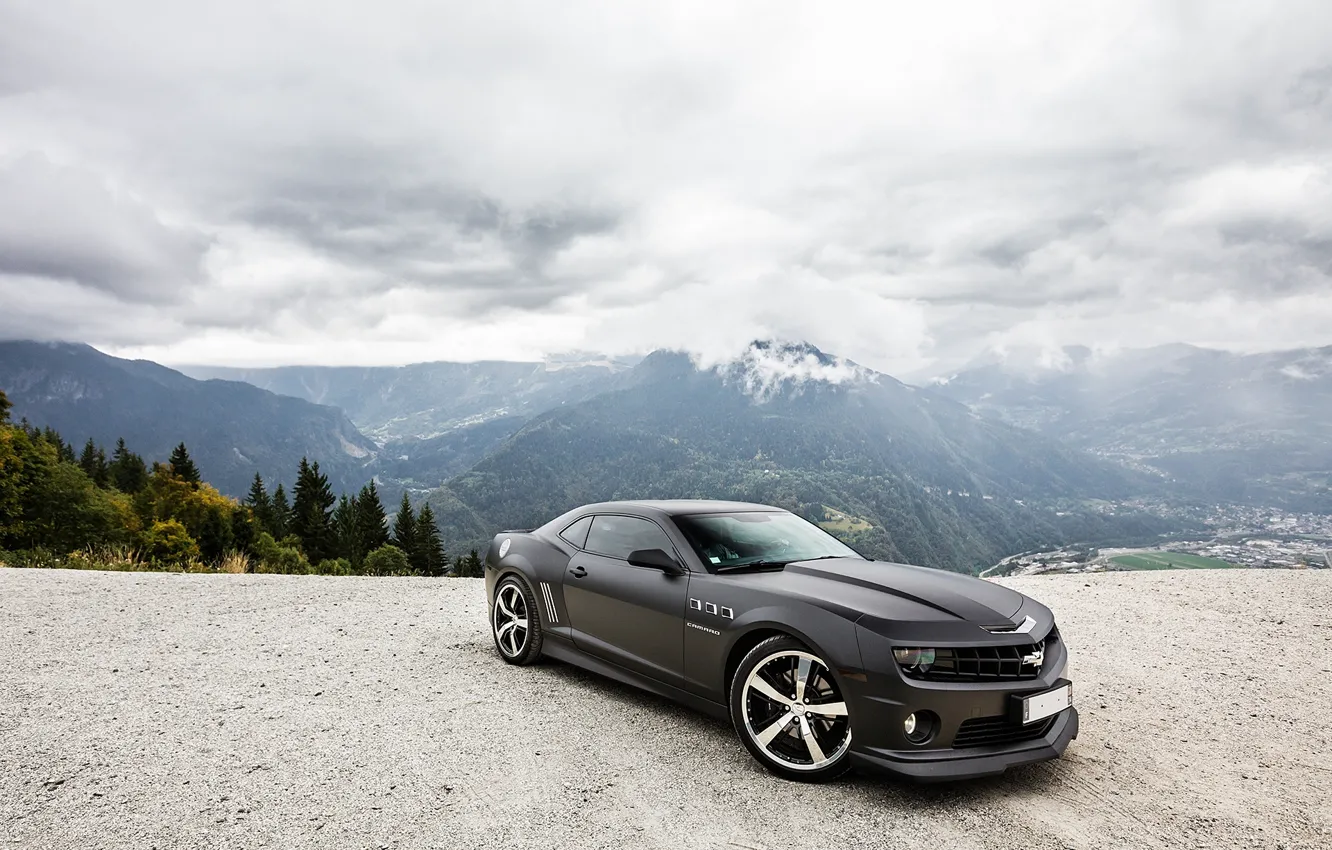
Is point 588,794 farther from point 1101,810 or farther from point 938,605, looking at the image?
point 1101,810

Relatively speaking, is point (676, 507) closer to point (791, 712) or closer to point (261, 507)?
point (791, 712)

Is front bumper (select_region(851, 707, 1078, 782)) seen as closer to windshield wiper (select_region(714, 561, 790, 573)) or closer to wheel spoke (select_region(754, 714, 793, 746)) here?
wheel spoke (select_region(754, 714, 793, 746))

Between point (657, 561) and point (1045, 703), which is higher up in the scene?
point (657, 561)

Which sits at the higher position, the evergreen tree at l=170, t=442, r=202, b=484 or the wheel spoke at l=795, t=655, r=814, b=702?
the evergreen tree at l=170, t=442, r=202, b=484

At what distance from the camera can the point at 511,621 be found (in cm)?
603

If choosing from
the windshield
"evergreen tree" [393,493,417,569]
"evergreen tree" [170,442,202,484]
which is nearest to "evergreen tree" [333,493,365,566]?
"evergreen tree" [393,493,417,569]

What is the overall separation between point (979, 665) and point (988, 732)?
1.13 ft

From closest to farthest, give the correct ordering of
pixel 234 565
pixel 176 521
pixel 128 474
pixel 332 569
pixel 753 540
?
pixel 753 540
pixel 234 565
pixel 332 569
pixel 176 521
pixel 128 474

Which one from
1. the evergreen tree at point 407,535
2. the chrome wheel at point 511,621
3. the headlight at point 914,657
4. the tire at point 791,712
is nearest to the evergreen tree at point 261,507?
the evergreen tree at point 407,535

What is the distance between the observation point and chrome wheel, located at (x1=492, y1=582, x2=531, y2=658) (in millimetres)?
5906

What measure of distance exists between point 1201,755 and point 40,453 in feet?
165

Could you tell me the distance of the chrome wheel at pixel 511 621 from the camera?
19.4ft

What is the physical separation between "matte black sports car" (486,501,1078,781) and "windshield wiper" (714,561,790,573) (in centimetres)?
2

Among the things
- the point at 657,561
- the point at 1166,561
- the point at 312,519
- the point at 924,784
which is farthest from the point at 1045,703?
the point at 1166,561
